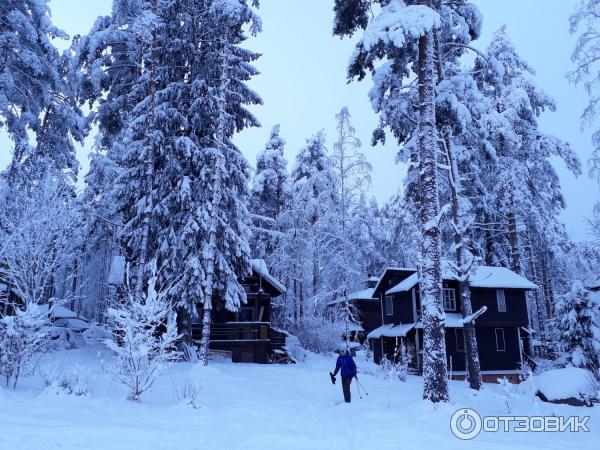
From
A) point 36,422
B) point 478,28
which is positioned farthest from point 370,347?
point 36,422

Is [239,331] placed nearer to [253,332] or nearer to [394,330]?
[253,332]

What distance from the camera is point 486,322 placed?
89.8 ft

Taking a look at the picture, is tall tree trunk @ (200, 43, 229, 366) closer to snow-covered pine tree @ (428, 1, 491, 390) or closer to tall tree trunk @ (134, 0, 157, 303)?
tall tree trunk @ (134, 0, 157, 303)

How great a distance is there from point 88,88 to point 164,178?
5.81 m

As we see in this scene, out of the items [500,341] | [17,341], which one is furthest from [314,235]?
[17,341]

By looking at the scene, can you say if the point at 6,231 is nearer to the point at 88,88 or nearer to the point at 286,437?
the point at 88,88

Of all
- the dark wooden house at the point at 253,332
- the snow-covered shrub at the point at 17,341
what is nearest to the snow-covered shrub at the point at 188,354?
the dark wooden house at the point at 253,332

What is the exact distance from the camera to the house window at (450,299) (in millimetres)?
27719

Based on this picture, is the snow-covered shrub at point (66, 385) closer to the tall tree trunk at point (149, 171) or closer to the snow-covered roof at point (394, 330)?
the tall tree trunk at point (149, 171)

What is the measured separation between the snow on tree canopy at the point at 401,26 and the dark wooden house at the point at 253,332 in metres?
16.2

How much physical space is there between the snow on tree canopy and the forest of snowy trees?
0.16ft

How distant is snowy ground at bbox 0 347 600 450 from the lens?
5.95 meters

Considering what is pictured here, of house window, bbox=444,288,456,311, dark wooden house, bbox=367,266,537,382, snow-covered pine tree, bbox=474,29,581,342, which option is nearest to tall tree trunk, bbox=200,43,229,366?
snow-covered pine tree, bbox=474,29,581,342

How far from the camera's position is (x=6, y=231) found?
53.5ft
